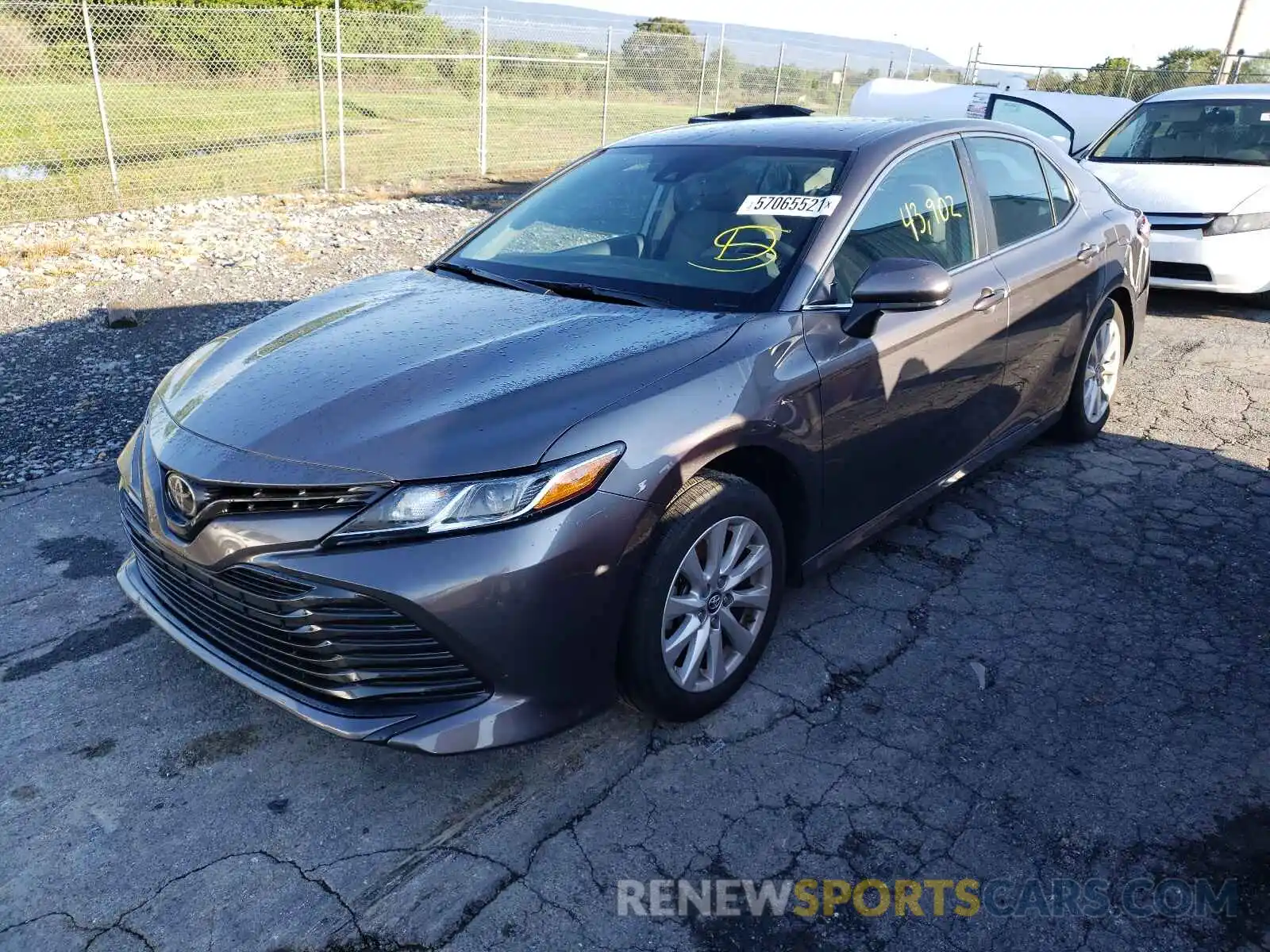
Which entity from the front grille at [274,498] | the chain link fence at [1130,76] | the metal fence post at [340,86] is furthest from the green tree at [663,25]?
the front grille at [274,498]

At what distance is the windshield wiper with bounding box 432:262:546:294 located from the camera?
3359mm

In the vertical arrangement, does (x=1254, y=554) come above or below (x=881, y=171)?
below

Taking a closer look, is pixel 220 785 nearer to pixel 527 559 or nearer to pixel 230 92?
pixel 527 559

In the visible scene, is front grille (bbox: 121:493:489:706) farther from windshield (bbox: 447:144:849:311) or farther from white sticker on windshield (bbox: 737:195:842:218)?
white sticker on windshield (bbox: 737:195:842:218)

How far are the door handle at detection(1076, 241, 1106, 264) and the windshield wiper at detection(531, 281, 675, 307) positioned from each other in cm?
234

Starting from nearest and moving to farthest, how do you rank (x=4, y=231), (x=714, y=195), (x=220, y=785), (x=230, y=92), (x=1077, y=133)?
1. (x=220, y=785)
2. (x=714, y=195)
3. (x=4, y=231)
4. (x=1077, y=133)
5. (x=230, y=92)

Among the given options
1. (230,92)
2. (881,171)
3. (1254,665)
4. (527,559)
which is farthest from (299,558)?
(230,92)

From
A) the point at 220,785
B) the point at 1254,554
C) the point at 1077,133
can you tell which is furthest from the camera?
the point at 1077,133

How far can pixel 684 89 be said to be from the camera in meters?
17.8

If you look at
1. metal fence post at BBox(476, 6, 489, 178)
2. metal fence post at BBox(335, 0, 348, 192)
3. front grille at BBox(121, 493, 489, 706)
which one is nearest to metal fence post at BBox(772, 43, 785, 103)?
metal fence post at BBox(476, 6, 489, 178)

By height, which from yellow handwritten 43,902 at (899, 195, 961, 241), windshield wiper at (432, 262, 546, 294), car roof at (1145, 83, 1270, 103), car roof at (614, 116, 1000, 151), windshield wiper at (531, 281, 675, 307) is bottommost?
windshield wiper at (432, 262, 546, 294)

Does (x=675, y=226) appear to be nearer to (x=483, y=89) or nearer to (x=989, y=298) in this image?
(x=989, y=298)

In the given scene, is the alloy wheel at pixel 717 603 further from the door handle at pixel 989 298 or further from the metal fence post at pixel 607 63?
the metal fence post at pixel 607 63

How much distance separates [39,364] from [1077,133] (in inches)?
413
